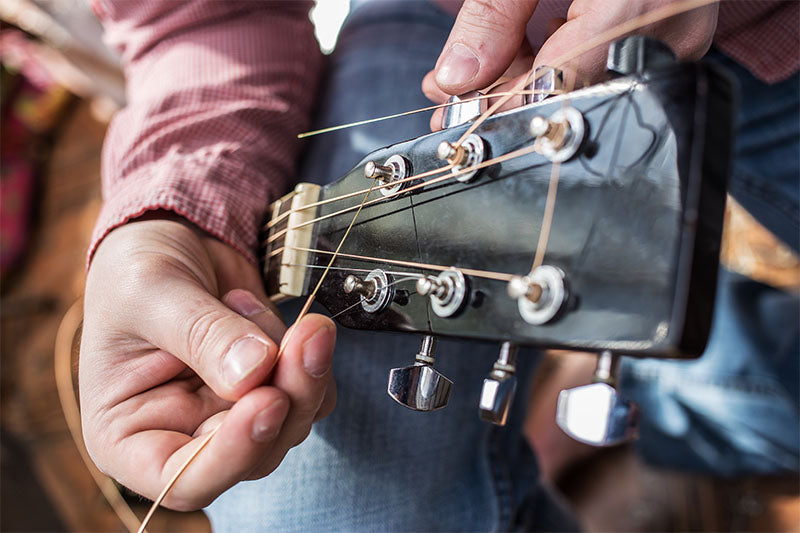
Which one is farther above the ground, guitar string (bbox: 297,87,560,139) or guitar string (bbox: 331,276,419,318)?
guitar string (bbox: 297,87,560,139)

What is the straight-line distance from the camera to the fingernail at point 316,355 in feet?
1.23

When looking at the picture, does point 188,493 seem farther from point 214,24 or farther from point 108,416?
point 214,24

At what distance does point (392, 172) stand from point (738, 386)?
0.76 m

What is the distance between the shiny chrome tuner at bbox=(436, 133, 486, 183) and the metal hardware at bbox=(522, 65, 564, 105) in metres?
0.04

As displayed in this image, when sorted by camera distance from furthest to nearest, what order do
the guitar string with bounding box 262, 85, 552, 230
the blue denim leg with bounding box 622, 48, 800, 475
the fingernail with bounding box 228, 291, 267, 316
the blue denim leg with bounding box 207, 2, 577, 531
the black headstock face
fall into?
the blue denim leg with bounding box 622, 48, 800, 475
the blue denim leg with bounding box 207, 2, 577, 531
the fingernail with bounding box 228, 291, 267, 316
the guitar string with bounding box 262, 85, 552, 230
the black headstock face

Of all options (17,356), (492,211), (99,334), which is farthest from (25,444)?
(492,211)

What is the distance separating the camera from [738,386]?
926 mm

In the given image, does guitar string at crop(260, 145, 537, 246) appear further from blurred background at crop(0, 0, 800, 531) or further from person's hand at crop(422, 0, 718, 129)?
blurred background at crop(0, 0, 800, 531)

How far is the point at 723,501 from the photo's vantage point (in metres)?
1.11

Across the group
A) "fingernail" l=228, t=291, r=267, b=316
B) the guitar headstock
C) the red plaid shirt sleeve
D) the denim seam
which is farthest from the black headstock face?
the denim seam

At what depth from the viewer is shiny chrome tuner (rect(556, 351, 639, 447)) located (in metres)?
0.30

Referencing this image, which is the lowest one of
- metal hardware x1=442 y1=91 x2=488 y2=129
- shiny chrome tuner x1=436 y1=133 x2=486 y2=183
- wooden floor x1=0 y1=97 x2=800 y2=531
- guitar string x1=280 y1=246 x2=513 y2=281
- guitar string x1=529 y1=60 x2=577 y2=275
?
wooden floor x1=0 y1=97 x2=800 y2=531

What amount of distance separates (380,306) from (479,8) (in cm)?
22

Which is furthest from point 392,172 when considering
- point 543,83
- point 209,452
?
point 209,452
